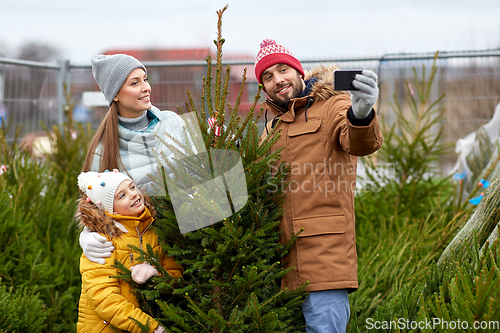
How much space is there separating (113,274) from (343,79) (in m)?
1.58

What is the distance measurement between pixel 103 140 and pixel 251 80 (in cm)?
369

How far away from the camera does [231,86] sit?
5.86 metres

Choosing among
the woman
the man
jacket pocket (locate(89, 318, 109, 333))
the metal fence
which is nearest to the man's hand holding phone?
the man

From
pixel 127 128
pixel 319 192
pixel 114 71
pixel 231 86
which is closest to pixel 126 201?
pixel 127 128

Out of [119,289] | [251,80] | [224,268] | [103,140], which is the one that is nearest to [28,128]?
[251,80]

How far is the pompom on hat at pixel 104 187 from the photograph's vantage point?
235 cm

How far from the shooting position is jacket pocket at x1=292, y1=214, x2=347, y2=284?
2367mm

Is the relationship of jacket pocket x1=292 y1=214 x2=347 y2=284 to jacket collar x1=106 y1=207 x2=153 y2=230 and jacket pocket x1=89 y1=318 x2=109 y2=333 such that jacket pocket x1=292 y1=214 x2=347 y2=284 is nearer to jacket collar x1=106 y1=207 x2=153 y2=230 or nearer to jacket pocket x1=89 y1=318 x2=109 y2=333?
jacket collar x1=106 y1=207 x2=153 y2=230

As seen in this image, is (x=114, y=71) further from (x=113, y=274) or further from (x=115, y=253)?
(x=113, y=274)

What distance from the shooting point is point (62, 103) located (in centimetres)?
605

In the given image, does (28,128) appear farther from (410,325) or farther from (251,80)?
(410,325)

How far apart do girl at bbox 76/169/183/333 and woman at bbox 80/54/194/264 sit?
0.20 m

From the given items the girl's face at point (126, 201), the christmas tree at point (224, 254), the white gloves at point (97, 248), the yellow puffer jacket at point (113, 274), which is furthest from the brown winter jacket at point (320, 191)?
the white gloves at point (97, 248)

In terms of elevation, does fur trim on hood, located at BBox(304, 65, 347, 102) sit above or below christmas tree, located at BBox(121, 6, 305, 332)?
above
